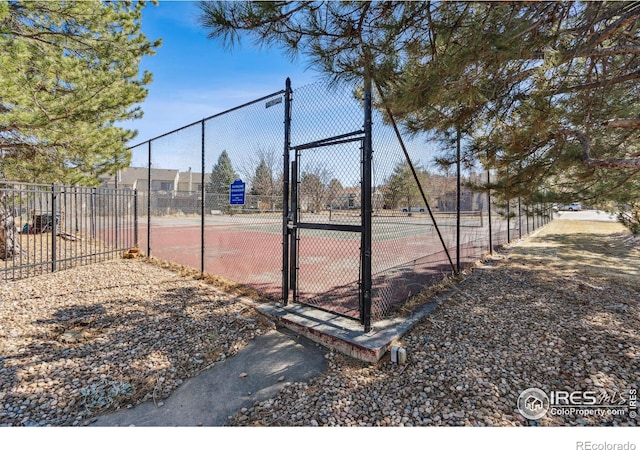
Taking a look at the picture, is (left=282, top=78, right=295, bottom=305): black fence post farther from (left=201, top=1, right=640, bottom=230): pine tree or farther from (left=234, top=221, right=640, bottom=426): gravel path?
(left=234, top=221, right=640, bottom=426): gravel path

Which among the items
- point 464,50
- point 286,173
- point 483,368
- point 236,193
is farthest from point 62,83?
point 483,368

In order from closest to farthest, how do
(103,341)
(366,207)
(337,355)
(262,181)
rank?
(337,355) → (366,207) → (103,341) → (262,181)

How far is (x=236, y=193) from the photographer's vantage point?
4.62 metres

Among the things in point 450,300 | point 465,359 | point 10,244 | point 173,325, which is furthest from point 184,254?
point 465,359

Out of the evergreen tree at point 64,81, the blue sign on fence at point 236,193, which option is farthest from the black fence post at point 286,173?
the evergreen tree at point 64,81

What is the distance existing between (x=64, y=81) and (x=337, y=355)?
21.3 feet

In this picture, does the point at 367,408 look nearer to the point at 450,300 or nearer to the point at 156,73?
the point at 450,300

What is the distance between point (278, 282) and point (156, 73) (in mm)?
6349

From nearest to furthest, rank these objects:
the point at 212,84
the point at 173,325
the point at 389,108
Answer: the point at 389,108
the point at 173,325
the point at 212,84

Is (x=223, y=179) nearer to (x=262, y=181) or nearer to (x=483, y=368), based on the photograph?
(x=262, y=181)

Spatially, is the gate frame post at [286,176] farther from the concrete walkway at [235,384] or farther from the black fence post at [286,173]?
the concrete walkway at [235,384]

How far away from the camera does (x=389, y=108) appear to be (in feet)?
9.71

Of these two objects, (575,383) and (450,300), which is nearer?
(575,383)

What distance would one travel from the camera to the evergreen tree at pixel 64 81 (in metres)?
4.41
